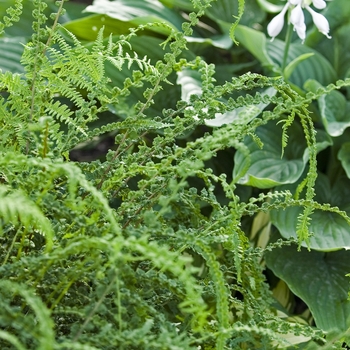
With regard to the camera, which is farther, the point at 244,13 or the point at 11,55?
the point at 244,13

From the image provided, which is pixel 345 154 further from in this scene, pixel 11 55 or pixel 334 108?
pixel 11 55

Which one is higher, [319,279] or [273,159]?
[273,159]

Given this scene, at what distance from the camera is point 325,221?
3.18ft

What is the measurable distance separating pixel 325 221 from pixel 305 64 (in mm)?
436

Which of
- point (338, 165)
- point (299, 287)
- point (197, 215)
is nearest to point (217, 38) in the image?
point (338, 165)

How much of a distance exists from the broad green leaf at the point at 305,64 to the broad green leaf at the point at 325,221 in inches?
11.3

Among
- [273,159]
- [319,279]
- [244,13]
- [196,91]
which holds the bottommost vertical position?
[319,279]

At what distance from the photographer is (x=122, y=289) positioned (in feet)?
1.39

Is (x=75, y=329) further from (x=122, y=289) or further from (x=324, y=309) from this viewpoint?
(x=324, y=309)

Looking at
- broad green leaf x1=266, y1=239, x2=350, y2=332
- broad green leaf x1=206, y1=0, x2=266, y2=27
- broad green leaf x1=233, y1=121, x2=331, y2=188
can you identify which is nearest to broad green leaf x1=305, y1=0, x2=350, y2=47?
broad green leaf x1=206, y1=0, x2=266, y2=27

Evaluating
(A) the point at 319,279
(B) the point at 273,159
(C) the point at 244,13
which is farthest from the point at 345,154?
(C) the point at 244,13

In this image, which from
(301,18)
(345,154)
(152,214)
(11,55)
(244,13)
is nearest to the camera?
(152,214)

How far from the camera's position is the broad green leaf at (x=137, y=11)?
1132 mm

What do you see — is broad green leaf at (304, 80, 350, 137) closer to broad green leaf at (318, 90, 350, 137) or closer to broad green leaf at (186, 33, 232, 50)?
broad green leaf at (318, 90, 350, 137)
